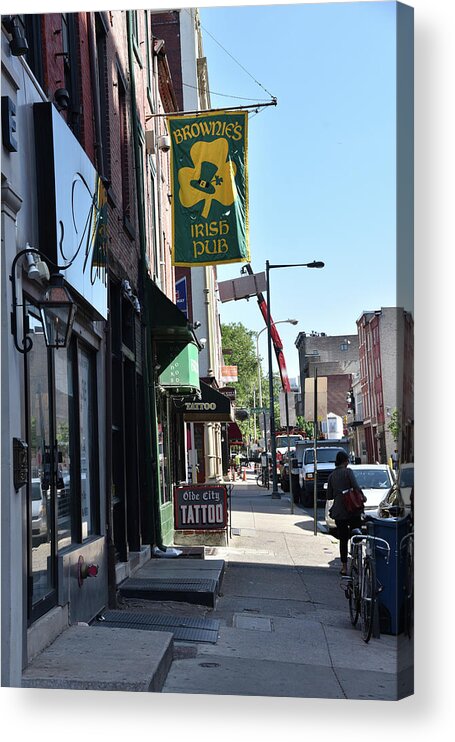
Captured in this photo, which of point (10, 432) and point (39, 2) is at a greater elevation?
point (39, 2)

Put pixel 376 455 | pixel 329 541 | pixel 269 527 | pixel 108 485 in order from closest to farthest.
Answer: pixel 108 485, pixel 329 541, pixel 269 527, pixel 376 455

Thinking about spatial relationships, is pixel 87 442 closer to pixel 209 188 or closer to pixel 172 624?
pixel 172 624

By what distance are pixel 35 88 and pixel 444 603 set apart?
14.1ft

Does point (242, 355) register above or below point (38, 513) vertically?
above

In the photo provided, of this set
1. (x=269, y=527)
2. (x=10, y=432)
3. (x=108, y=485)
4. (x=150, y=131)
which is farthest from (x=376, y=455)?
(x=10, y=432)

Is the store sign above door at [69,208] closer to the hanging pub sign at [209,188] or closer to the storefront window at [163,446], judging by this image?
the hanging pub sign at [209,188]

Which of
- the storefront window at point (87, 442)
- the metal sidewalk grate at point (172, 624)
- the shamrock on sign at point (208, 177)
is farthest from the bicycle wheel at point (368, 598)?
the shamrock on sign at point (208, 177)

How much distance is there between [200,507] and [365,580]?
5337mm

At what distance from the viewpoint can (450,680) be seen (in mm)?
5730

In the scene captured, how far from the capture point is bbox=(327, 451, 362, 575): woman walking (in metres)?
12.4

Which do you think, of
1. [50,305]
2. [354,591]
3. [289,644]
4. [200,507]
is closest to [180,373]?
[200,507]

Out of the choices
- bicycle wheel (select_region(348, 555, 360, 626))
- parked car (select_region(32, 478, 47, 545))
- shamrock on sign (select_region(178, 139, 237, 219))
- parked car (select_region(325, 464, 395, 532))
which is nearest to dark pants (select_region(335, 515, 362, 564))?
bicycle wheel (select_region(348, 555, 360, 626))

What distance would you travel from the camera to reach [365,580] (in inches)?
351

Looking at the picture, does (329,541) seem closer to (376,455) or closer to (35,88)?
(35,88)
